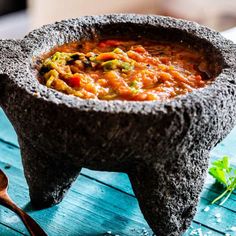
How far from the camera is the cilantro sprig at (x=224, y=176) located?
1.63m

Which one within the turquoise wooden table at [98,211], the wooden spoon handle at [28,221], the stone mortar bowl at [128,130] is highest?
the stone mortar bowl at [128,130]

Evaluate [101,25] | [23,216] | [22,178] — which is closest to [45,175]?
[23,216]

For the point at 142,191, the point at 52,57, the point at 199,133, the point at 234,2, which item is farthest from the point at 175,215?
the point at 234,2

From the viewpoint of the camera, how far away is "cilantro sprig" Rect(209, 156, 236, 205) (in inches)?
64.4

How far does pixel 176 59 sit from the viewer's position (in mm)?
1545

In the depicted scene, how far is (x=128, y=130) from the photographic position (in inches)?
→ 47.7

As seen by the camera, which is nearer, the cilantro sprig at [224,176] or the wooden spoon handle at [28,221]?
the wooden spoon handle at [28,221]

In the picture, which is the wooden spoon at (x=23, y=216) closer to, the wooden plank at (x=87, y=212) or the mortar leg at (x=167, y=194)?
the wooden plank at (x=87, y=212)

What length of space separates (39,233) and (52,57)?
1.52 ft

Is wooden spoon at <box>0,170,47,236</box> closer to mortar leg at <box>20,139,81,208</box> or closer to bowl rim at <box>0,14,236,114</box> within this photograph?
mortar leg at <box>20,139,81,208</box>

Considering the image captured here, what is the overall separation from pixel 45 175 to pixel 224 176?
20.5 inches

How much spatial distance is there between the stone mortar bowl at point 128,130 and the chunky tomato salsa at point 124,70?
1.6 inches

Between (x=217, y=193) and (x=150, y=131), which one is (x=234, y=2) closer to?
(x=217, y=193)

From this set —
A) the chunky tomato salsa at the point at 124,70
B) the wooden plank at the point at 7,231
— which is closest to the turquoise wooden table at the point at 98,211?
the wooden plank at the point at 7,231
